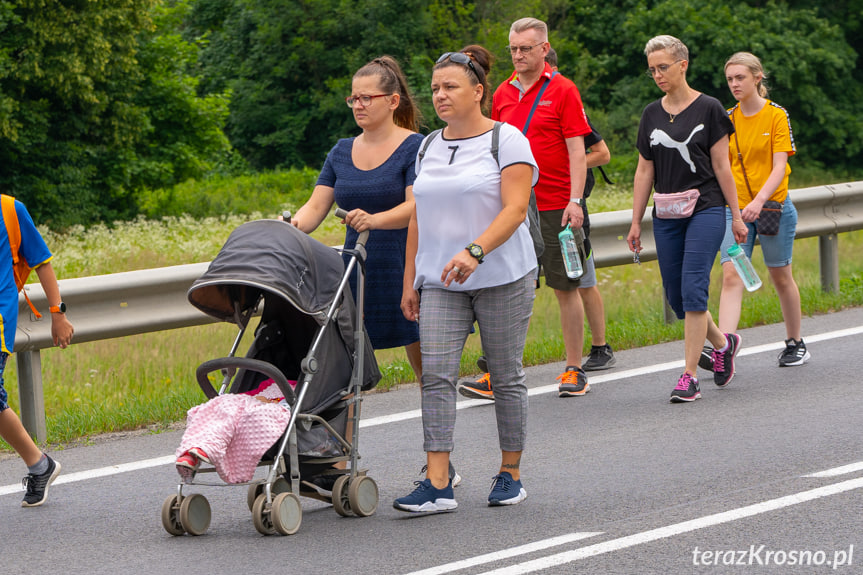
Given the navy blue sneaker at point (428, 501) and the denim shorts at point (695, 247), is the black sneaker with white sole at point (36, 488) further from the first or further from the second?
the denim shorts at point (695, 247)

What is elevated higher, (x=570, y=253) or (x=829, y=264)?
(x=570, y=253)

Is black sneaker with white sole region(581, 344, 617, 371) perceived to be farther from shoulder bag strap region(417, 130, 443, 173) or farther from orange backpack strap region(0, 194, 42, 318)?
orange backpack strap region(0, 194, 42, 318)

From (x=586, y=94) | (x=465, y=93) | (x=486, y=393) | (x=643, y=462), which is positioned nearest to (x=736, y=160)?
(x=486, y=393)

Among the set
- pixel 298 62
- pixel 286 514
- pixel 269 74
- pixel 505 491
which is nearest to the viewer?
pixel 286 514

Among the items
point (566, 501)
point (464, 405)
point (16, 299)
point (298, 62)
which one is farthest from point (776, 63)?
point (16, 299)

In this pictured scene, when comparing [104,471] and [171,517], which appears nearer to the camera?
[171,517]

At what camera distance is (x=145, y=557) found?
4.76 meters

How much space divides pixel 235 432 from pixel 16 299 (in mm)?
1424

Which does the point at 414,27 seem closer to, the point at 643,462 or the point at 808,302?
the point at 808,302

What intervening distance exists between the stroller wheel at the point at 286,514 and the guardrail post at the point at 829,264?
6891 mm

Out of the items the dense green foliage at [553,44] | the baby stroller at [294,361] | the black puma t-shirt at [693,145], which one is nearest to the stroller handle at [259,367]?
the baby stroller at [294,361]

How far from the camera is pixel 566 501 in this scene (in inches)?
208

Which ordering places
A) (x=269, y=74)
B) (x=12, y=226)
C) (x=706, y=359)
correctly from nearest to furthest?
(x=12, y=226), (x=706, y=359), (x=269, y=74)

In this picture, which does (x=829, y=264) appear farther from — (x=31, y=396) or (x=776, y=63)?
(x=776, y=63)
